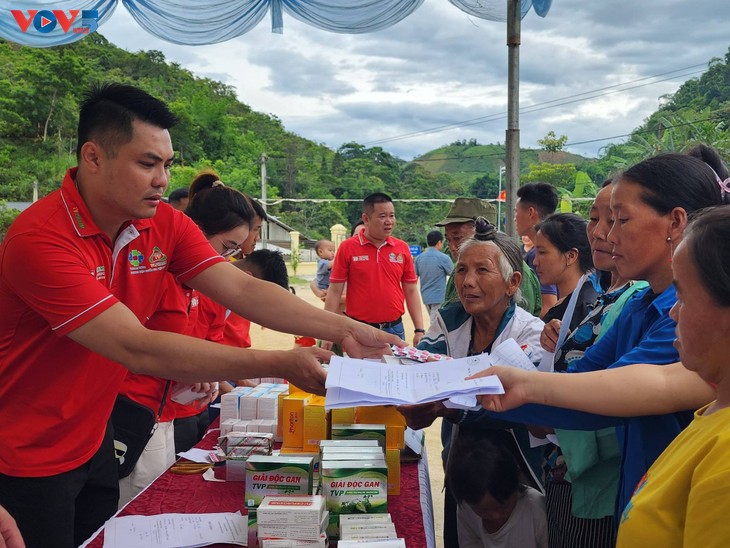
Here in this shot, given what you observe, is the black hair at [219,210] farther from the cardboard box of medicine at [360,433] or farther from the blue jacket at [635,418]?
the blue jacket at [635,418]

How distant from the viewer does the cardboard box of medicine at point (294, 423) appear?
2260 millimetres

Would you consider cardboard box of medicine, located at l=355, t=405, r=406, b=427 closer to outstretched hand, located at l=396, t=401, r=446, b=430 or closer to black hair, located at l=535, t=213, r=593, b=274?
outstretched hand, located at l=396, t=401, r=446, b=430

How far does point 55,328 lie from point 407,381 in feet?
3.26

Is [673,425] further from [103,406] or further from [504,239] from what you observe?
[103,406]

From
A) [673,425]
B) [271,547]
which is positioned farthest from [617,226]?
[271,547]

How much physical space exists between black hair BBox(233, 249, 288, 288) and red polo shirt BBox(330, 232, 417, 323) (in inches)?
99.9

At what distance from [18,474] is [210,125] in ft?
147

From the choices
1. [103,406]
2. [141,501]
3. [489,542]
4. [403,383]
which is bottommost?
[489,542]

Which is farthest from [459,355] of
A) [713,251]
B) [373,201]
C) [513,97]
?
[373,201]

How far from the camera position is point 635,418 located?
157 centimetres

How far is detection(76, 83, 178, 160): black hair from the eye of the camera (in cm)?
194

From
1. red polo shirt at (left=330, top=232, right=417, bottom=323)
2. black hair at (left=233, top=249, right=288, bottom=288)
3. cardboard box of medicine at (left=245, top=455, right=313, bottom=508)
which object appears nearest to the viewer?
cardboard box of medicine at (left=245, top=455, right=313, bottom=508)

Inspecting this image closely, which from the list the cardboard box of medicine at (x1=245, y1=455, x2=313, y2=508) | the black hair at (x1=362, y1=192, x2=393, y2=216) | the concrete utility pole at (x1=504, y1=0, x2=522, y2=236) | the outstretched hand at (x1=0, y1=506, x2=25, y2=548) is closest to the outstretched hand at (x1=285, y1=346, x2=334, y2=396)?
the cardboard box of medicine at (x1=245, y1=455, x2=313, y2=508)

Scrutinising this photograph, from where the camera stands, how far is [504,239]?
109 inches
